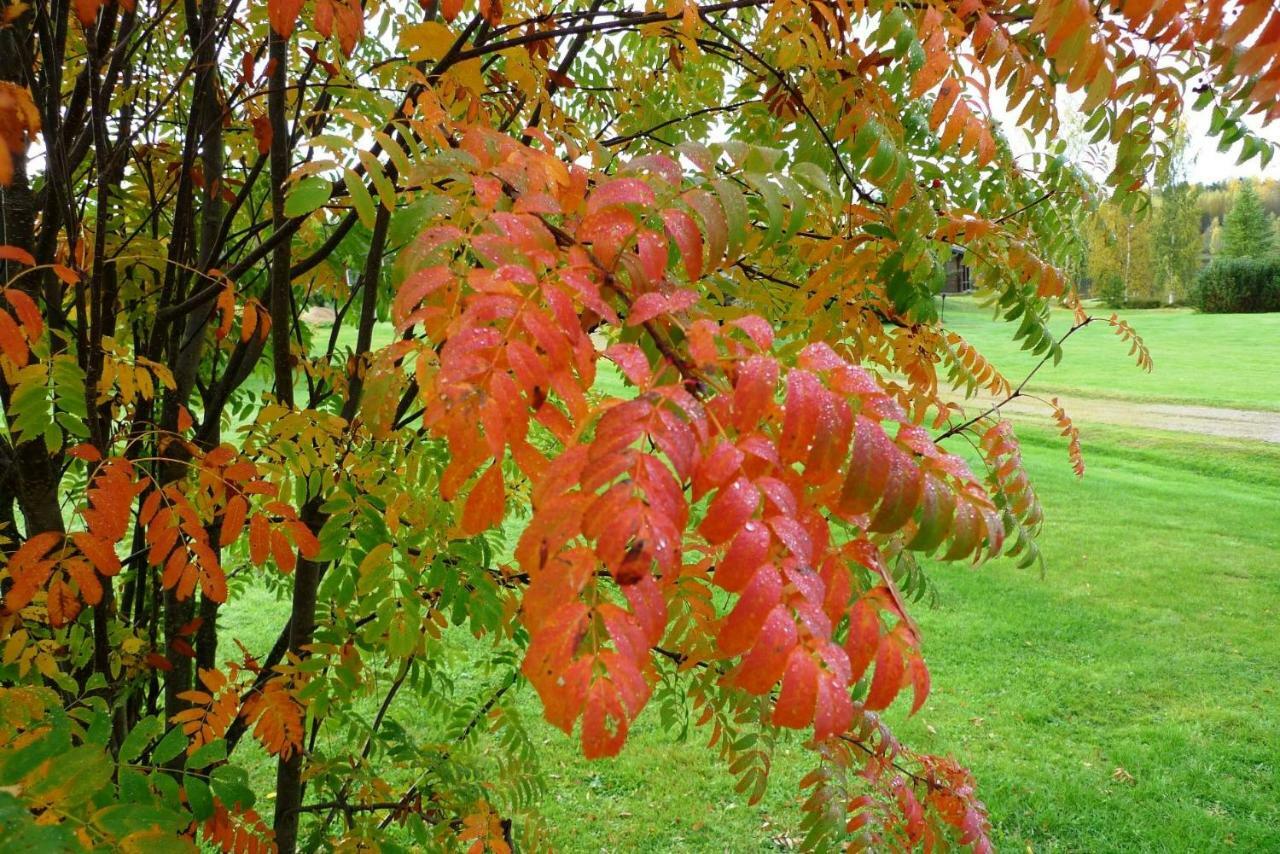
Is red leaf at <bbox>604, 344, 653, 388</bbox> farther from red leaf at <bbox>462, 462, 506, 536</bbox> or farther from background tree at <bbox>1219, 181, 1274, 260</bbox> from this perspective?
background tree at <bbox>1219, 181, 1274, 260</bbox>

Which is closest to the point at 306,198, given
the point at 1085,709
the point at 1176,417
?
the point at 1085,709

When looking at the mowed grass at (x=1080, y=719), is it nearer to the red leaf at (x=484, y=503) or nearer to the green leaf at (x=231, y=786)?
the green leaf at (x=231, y=786)

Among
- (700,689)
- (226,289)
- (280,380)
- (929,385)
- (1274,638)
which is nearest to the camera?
(226,289)

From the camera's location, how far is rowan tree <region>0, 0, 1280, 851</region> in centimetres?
86

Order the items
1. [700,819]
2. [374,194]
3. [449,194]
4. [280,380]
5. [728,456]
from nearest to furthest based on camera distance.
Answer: [728,456]
[449,194]
[280,380]
[374,194]
[700,819]

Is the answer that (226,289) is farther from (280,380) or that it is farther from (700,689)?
(700,689)

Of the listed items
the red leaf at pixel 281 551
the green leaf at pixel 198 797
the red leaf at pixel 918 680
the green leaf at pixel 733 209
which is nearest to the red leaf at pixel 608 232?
the green leaf at pixel 733 209

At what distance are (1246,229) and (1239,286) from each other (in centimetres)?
847

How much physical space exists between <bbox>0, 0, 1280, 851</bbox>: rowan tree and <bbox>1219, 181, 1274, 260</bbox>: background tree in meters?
43.6

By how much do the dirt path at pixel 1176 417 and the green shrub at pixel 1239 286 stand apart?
21.1m

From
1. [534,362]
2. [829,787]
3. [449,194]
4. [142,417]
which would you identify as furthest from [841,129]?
[142,417]

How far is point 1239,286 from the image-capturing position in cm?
3181

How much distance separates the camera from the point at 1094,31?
1457mm

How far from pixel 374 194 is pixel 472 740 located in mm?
1795
